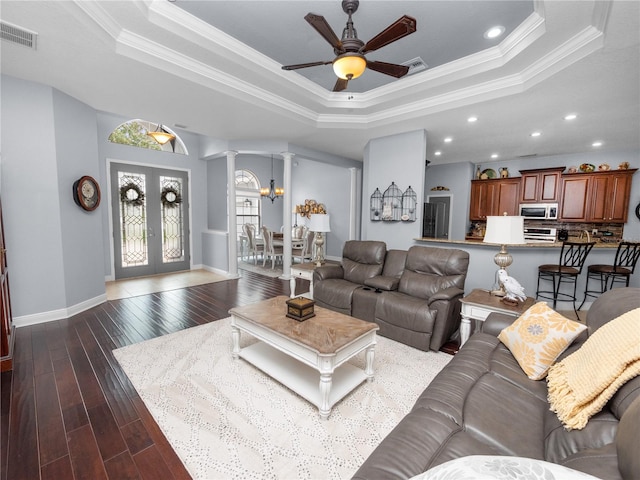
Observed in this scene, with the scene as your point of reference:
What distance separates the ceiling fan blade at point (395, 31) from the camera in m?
1.93

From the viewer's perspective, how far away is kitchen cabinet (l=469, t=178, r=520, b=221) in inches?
263

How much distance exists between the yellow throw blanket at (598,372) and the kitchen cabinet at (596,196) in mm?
6233

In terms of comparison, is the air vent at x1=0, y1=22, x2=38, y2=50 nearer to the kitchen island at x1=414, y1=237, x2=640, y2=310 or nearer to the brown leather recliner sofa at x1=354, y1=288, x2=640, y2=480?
the brown leather recliner sofa at x1=354, y1=288, x2=640, y2=480

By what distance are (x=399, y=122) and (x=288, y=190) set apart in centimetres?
259

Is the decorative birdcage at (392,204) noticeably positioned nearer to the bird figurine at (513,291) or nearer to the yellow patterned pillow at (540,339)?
the bird figurine at (513,291)

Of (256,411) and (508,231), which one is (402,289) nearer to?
(508,231)

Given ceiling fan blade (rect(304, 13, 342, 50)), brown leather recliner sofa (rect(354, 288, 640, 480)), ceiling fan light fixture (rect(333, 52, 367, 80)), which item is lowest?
brown leather recliner sofa (rect(354, 288, 640, 480))

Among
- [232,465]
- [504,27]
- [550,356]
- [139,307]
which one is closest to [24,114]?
[139,307]

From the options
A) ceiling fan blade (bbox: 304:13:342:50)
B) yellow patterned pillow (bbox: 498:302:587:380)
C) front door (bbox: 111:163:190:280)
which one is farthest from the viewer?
front door (bbox: 111:163:190:280)

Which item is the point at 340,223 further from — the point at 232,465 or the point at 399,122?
the point at 232,465

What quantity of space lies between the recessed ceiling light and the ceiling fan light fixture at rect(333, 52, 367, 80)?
1.42m

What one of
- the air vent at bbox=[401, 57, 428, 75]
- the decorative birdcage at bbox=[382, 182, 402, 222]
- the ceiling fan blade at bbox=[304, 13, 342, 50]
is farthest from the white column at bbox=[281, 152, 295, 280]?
the ceiling fan blade at bbox=[304, 13, 342, 50]

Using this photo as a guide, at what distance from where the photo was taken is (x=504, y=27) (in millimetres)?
2631

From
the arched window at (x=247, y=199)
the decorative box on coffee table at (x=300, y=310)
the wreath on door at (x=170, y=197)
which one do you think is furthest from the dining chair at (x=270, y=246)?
the decorative box on coffee table at (x=300, y=310)
